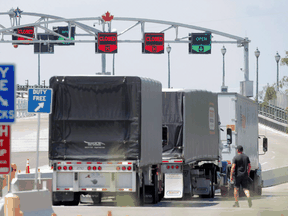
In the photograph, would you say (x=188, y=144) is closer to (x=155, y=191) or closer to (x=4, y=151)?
(x=155, y=191)

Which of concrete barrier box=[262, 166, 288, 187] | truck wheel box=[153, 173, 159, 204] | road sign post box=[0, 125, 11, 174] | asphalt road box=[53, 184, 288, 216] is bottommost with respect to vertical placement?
concrete barrier box=[262, 166, 288, 187]

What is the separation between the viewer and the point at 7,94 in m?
8.52

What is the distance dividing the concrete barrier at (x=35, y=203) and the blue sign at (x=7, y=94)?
454cm

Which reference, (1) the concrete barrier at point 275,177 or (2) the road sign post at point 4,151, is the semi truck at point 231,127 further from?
(2) the road sign post at point 4,151

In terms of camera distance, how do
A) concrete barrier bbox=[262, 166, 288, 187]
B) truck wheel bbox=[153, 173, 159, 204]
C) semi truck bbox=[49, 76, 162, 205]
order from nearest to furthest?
semi truck bbox=[49, 76, 162, 205]
truck wheel bbox=[153, 173, 159, 204]
concrete barrier bbox=[262, 166, 288, 187]

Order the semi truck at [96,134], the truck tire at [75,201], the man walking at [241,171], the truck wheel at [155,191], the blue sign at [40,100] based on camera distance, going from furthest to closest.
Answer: the blue sign at [40,100] → the truck wheel at [155,191] → the man walking at [241,171] → the truck tire at [75,201] → the semi truck at [96,134]

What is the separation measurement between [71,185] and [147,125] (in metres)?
2.51

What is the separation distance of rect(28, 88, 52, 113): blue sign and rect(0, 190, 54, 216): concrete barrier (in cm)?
516

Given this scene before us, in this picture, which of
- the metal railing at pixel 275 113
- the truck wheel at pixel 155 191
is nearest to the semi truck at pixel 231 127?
the truck wheel at pixel 155 191

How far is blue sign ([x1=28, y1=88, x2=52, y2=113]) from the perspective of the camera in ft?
61.8

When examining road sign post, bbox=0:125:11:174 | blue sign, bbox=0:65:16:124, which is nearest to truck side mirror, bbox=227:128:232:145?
blue sign, bbox=0:65:16:124

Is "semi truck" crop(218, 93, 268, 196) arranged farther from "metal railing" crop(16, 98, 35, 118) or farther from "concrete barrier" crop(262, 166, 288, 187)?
"metal railing" crop(16, 98, 35, 118)

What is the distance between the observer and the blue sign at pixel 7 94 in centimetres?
838

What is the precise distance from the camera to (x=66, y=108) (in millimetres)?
17562
